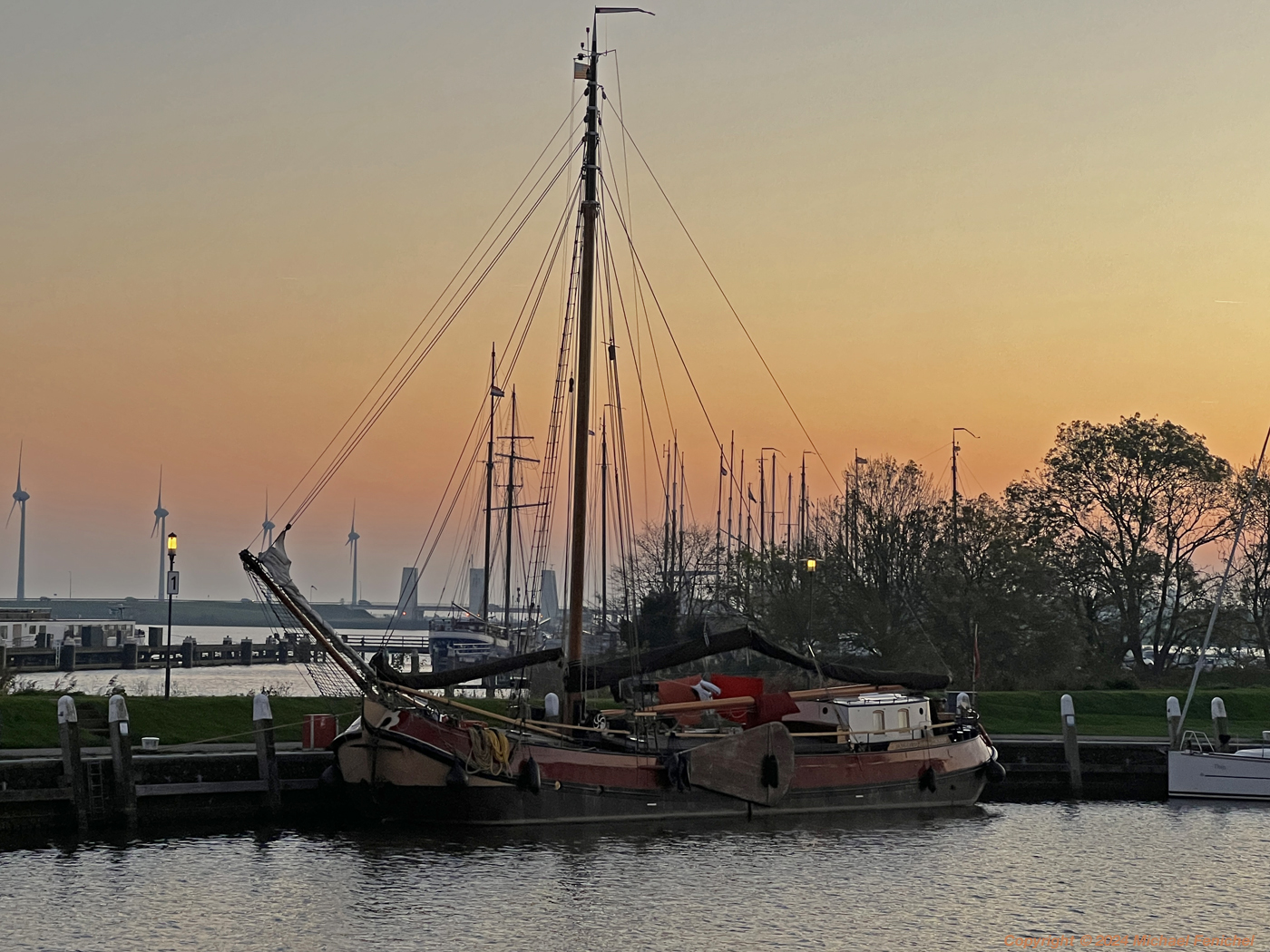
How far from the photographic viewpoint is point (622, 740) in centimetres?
3158

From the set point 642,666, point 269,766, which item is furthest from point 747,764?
point 269,766

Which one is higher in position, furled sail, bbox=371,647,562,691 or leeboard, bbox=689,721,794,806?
furled sail, bbox=371,647,562,691

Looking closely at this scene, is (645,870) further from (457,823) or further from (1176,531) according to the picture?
(1176,531)

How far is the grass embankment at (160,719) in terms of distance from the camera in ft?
108

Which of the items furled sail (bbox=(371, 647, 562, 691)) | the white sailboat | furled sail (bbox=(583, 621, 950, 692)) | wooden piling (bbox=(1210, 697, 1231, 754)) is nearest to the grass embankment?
furled sail (bbox=(371, 647, 562, 691))

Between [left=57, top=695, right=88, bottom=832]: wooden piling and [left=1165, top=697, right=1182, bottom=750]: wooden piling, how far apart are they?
92.3 ft

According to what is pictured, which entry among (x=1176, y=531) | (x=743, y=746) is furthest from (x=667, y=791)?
(x=1176, y=531)

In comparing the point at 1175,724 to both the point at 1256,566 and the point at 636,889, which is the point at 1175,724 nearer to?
the point at 636,889

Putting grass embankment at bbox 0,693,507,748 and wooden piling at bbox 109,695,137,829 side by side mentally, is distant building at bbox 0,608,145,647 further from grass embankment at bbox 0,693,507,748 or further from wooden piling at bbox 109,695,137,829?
wooden piling at bbox 109,695,137,829

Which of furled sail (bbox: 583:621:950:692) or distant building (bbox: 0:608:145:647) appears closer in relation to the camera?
furled sail (bbox: 583:621:950:692)

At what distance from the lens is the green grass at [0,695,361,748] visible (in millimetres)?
33000

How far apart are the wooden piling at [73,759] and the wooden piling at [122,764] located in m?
0.67

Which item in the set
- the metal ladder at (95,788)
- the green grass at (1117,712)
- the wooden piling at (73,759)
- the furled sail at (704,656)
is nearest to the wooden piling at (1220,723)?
the green grass at (1117,712)

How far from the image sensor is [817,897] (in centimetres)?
2431
